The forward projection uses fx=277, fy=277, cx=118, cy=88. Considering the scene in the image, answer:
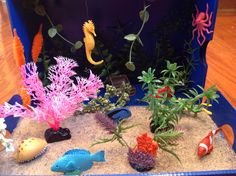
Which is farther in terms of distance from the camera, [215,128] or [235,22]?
[235,22]

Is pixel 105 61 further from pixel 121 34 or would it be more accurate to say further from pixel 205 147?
pixel 205 147

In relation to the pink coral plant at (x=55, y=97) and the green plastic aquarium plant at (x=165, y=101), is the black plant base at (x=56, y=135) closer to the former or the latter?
the pink coral plant at (x=55, y=97)

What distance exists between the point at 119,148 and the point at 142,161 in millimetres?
104

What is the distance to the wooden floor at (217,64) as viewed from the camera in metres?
0.98

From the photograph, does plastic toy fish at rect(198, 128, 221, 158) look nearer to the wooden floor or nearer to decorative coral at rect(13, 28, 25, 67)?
the wooden floor

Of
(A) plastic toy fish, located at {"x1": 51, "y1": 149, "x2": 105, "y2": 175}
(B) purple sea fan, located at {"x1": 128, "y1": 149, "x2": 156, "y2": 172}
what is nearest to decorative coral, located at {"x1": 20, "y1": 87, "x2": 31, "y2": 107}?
(A) plastic toy fish, located at {"x1": 51, "y1": 149, "x2": 105, "y2": 175}

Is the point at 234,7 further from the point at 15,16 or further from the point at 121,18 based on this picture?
the point at 15,16

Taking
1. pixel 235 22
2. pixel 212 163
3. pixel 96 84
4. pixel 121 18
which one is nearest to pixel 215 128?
pixel 212 163

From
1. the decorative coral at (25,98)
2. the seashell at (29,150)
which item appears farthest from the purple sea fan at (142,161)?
the decorative coral at (25,98)

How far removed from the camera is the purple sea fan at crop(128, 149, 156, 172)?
0.62 meters

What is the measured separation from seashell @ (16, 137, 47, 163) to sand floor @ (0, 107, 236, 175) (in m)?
0.02

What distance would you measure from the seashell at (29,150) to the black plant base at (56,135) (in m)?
0.06

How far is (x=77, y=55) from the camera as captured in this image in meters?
1.05

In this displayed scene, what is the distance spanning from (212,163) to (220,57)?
2.20 feet
